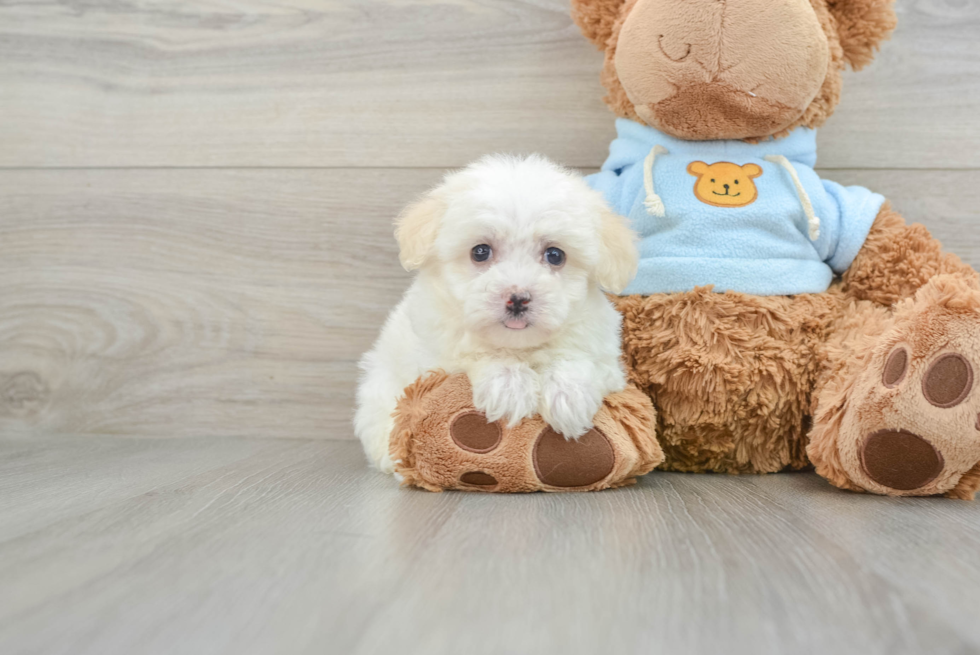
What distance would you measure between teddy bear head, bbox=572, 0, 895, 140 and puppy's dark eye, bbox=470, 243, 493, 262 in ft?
1.12

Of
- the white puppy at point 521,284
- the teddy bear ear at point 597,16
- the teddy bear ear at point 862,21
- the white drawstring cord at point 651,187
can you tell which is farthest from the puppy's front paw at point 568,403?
the teddy bear ear at point 862,21

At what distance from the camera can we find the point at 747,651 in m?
0.49

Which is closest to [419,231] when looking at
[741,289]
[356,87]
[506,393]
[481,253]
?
[481,253]

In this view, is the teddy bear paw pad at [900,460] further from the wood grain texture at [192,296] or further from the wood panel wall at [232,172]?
the wood grain texture at [192,296]

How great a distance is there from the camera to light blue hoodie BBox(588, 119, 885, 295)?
106 cm

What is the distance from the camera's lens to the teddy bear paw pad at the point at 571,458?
921 mm

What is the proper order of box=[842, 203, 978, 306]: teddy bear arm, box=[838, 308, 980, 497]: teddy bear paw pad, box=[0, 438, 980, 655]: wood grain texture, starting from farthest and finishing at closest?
box=[842, 203, 978, 306]: teddy bear arm < box=[838, 308, 980, 497]: teddy bear paw pad < box=[0, 438, 980, 655]: wood grain texture

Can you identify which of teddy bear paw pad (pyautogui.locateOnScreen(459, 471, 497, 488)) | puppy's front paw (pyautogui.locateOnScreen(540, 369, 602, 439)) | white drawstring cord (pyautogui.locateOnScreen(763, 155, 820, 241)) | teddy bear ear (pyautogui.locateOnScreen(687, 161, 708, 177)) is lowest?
teddy bear paw pad (pyautogui.locateOnScreen(459, 471, 497, 488))

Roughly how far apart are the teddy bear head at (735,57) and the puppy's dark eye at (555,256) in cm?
29

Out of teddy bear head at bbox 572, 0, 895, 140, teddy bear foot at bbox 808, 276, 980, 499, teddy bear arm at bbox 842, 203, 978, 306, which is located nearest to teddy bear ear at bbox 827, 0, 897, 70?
teddy bear head at bbox 572, 0, 895, 140

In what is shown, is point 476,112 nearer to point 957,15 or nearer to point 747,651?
point 957,15

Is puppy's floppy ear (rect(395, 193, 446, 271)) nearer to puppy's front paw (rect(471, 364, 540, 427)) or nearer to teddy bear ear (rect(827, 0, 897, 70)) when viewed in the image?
puppy's front paw (rect(471, 364, 540, 427))

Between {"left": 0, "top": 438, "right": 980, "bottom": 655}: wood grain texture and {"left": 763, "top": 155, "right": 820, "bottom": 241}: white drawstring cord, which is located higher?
{"left": 763, "top": 155, "right": 820, "bottom": 241}: white drawstring cord

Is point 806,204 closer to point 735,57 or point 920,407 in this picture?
point 735,57
